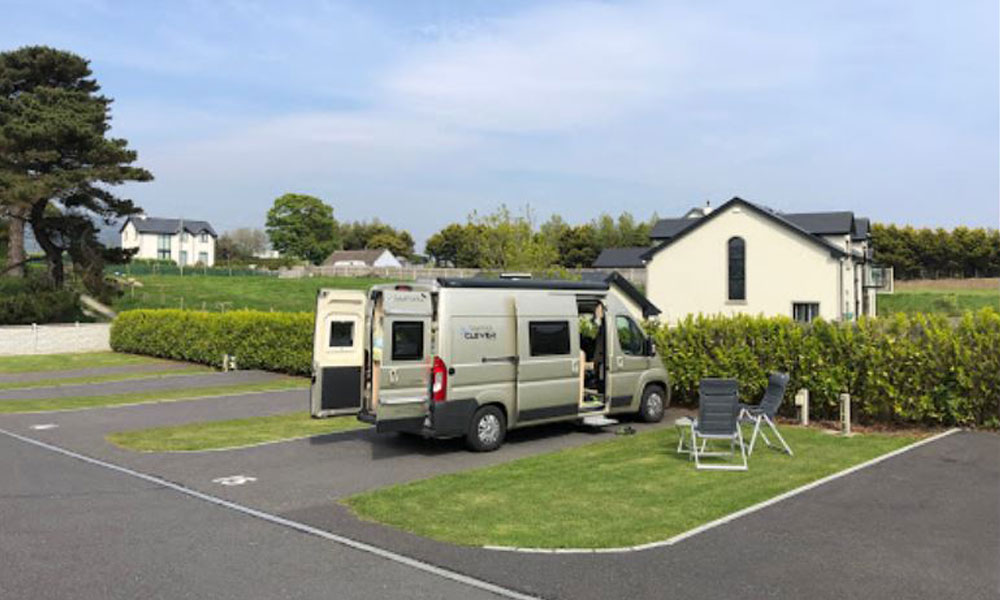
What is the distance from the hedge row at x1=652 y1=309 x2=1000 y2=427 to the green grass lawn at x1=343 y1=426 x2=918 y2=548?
6.57 feet

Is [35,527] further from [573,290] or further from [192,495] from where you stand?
[573,290]

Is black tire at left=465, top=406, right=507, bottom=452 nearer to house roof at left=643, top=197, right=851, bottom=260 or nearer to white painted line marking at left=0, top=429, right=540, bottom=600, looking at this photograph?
white painted line marking at left=0, top=429, right=540, bottom=600

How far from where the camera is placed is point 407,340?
10812 mm

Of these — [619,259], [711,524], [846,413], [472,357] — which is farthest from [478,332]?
[619,259]

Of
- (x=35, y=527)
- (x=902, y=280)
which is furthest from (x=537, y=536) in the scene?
(x=902, y=280)

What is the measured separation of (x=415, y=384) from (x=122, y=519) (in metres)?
4.36

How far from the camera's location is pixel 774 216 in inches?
1528

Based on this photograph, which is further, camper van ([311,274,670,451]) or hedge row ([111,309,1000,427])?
hedge row ([111,309,1000,427])

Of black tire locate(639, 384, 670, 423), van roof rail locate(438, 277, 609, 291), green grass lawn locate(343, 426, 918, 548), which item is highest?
van roof rail locate(438, 277, 609, 291)

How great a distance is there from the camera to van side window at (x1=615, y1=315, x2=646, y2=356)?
13055 millimetres

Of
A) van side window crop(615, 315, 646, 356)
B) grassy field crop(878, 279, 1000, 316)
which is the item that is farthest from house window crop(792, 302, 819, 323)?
van side window crop(615, 315, 646, 356)

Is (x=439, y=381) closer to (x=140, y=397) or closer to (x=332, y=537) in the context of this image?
(x=332, y=537)

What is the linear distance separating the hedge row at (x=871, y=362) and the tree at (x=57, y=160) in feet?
104

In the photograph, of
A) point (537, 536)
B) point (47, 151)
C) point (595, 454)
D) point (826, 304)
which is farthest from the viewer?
point (826, 304)
